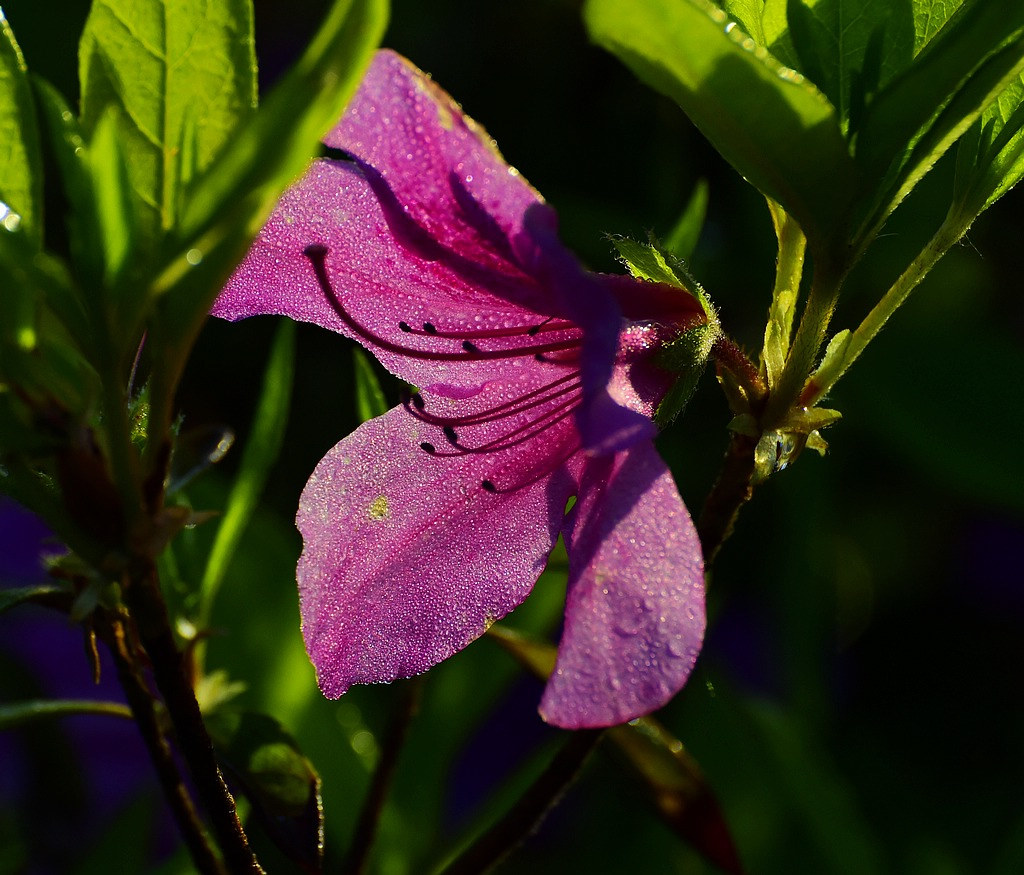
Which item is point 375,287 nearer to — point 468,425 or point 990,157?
point 468,425

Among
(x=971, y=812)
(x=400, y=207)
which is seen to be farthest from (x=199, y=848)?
(x=971, y=812)

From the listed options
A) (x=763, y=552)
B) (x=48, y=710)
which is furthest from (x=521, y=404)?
(x=763, y=552)

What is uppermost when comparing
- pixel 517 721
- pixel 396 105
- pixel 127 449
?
pixel 396 105

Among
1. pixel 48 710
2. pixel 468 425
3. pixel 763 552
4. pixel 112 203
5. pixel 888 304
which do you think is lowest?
pixel 763 552

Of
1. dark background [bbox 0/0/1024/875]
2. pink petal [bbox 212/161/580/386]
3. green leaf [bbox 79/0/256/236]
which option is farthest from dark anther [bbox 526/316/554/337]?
dark background [bbox 0/0/1024/875]

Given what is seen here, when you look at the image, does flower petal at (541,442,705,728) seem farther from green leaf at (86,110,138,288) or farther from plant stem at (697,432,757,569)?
green leaf at (86,110,138,288)

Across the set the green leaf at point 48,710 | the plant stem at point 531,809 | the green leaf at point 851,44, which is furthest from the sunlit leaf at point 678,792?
the green leaf at point 851,44

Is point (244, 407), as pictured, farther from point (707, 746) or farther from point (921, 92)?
point (921, 92)

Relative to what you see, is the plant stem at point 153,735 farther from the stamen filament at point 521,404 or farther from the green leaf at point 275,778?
the stamen filament at point 521,404
